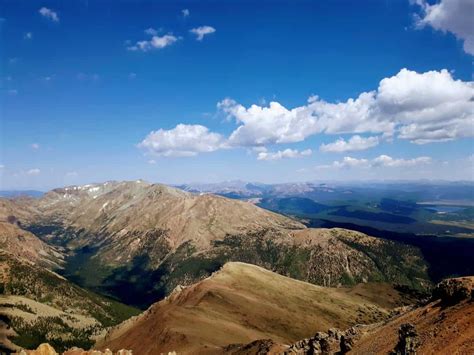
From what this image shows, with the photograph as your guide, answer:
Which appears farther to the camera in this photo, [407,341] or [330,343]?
[330,343]

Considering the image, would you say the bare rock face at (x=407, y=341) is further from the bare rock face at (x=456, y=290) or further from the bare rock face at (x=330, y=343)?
the bare rock face at (x=330, y=343)

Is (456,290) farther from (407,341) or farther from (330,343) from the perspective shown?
(330,343)

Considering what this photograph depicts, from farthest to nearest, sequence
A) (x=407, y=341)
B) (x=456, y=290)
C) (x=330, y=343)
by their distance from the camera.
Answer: (x=330, y=343) < (x=456, y=290) < (x=407, y=341)

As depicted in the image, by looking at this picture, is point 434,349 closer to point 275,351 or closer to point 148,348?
point 275,351

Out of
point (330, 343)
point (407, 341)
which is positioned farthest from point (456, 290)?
point (330, 343)

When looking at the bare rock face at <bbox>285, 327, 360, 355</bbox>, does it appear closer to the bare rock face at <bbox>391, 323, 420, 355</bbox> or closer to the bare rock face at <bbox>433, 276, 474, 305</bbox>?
the bare rock face at <bbox>391, 323, 420, 355</bbox>
